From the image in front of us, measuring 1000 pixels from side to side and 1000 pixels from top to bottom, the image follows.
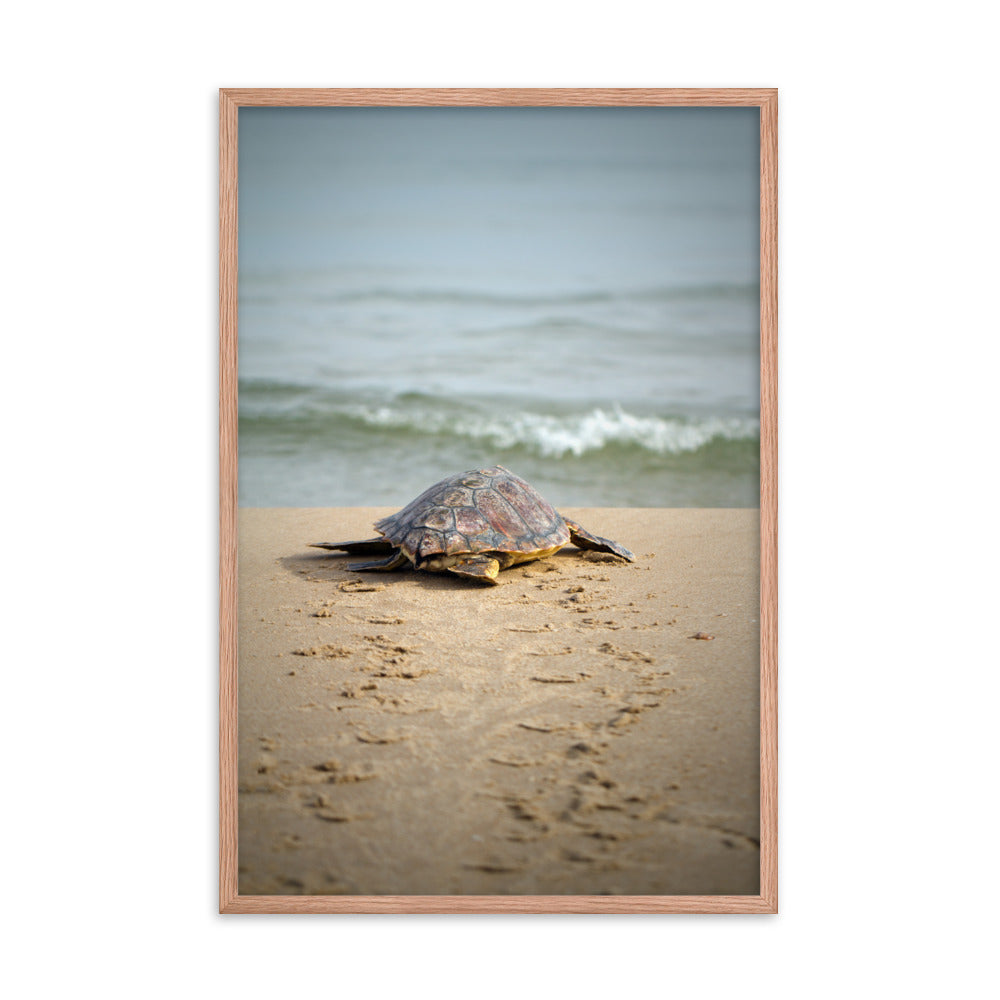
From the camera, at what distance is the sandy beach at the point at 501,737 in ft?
7.20

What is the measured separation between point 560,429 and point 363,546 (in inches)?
52.6

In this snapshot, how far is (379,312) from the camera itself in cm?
377

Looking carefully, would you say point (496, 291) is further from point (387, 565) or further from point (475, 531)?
point (387, 565)

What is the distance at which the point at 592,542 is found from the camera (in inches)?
163

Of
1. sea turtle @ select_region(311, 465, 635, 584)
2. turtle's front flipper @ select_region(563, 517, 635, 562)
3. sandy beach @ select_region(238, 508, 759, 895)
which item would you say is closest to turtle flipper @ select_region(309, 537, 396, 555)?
sea turtle @ select_region(311, 465, 635, 584)

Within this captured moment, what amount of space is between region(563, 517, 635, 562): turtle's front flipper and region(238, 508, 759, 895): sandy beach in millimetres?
571

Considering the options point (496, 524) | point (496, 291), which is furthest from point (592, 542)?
point (496, 291)

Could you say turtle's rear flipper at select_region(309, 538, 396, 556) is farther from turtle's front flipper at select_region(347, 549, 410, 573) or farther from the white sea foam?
the white sea foam

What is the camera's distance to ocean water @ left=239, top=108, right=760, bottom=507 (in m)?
2.87

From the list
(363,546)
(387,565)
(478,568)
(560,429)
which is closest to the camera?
(478,568)

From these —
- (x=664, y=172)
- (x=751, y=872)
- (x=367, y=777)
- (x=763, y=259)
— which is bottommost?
(x=751, y=872)

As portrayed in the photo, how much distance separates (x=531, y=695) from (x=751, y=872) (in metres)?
0.84
